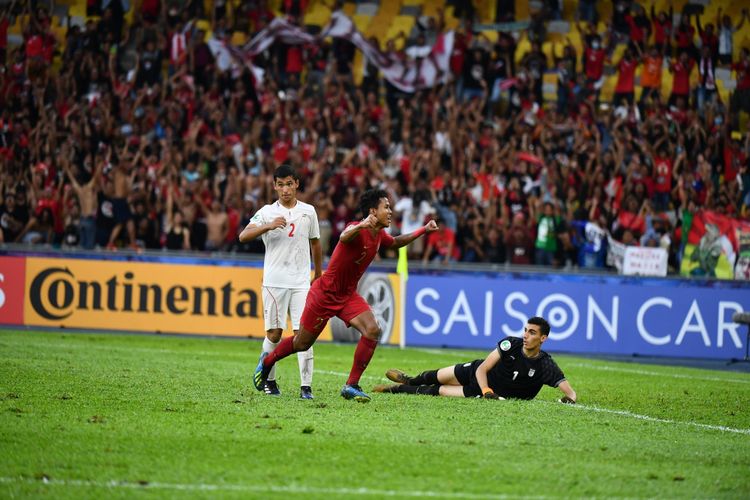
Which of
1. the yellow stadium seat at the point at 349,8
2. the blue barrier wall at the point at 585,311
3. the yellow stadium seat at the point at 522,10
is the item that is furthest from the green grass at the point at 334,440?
the yellow stadium seat at the point at 349,8

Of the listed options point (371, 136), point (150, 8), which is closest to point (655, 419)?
point (371, 136)

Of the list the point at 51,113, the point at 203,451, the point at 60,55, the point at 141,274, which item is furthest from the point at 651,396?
the point at 60,55

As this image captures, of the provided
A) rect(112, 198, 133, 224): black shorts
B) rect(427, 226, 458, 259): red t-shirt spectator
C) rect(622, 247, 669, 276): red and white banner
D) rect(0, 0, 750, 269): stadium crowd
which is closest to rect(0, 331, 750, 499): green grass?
rect(622, 247, 669, 276): red and white banner

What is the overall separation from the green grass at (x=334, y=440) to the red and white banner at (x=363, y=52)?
550 inches

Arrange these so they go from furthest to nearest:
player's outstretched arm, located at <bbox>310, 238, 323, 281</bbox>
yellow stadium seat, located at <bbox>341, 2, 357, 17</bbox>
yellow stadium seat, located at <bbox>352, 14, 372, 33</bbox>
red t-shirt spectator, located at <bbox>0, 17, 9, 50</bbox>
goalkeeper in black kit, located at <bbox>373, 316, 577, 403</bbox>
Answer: yellow stadium seat, located at <bbox>341, 2, 357, 17</bbox> < yellow stadium seat, located at <bbox>352, 14, 372, 33</bbox> < red t-shirt spectator, located at <bbox>0, 17, 9, 50</bbox> < goalkeeper in black kit, located at <bbox>373, 316, 577, 403</bbox> < player's outstretched arm, located at <bbox>310, 238, 323, 281</bbox>

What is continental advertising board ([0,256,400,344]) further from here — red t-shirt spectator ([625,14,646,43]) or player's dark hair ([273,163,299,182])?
player's dark hair ([273,163,299,182])

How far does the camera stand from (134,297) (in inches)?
870

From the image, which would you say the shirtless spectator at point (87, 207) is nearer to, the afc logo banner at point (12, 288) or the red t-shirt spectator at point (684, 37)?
the afc logo banner at point (12, 288)

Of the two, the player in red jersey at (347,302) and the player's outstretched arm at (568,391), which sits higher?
the player in red jersey at (347,302)

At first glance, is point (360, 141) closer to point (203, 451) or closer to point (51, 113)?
point (51, 113)

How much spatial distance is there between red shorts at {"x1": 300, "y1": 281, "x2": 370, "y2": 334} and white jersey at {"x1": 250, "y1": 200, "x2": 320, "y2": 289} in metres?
0.28

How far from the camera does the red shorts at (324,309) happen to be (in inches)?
472

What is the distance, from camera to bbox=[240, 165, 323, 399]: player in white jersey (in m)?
12.2

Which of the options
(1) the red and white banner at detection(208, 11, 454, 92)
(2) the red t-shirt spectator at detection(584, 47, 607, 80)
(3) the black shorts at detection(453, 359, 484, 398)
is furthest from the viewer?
(1) the red and white banner at detection(208, 11, 454, 92)
